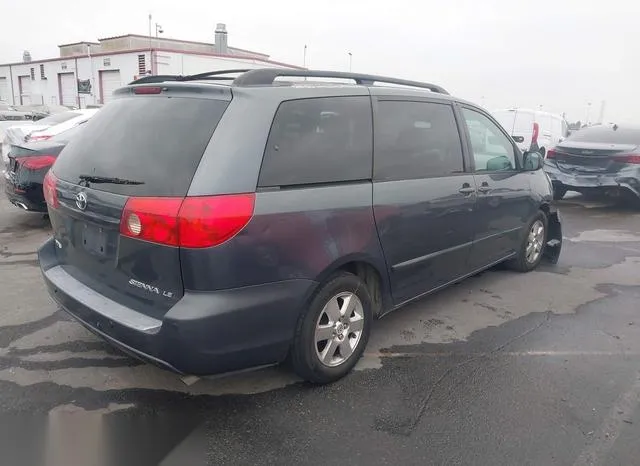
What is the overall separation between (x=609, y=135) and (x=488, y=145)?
19.9 feet

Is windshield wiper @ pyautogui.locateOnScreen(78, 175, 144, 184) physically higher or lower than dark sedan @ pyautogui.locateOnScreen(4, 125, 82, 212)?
higher

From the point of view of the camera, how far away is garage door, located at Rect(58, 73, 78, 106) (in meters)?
37.7

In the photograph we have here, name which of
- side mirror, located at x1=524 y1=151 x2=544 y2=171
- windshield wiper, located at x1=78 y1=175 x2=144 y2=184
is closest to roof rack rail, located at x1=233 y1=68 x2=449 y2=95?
windshield wiper, located at x1=78 y1=175 x2=144 y2=184

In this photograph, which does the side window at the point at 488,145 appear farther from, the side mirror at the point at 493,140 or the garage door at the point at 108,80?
the garage door at the point at 108,80

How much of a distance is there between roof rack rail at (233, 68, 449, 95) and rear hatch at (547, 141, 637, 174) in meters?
6.00

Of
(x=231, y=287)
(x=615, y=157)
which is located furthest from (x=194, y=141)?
(x=615, y=157)

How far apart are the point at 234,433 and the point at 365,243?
1256 mm

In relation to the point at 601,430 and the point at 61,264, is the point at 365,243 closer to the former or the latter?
the point at 601,430

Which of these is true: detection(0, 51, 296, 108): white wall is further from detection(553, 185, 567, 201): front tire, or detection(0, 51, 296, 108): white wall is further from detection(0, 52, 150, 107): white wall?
detection(553, 185, 567, 201): front tire

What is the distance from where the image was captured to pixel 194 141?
260 cm

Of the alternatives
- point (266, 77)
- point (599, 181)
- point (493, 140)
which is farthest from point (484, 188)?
point (599, 181)

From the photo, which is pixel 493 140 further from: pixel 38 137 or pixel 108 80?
pixel 108 80

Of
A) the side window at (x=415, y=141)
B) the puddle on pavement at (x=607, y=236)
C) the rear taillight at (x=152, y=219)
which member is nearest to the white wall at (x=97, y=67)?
the puddle on pavement at (x=607, y=236)

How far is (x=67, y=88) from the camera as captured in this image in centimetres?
3834
